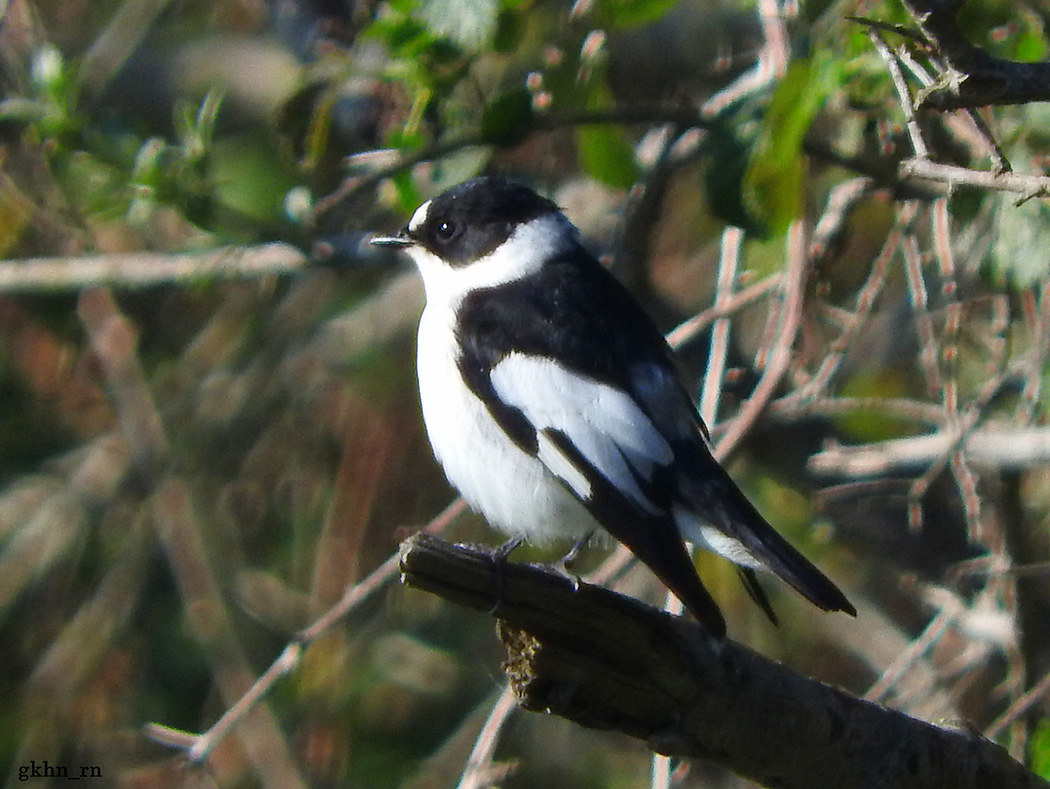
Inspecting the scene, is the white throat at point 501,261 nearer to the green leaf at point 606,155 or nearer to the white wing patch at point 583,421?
the green leaf at point 606,155

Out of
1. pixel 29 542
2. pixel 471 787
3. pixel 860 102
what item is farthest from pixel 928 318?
pixel 29 542

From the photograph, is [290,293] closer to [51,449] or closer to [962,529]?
[51,449]

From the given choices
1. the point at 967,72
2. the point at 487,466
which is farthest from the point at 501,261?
the point at 967,72

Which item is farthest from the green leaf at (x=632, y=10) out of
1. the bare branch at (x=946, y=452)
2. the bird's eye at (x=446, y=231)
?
the bare branch at (x=946, y=452)

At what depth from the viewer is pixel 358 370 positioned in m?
4.85

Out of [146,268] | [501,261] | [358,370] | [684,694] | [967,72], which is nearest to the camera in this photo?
[967,72]

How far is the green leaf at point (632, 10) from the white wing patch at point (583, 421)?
0.73 meters

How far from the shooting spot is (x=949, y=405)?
3.41m

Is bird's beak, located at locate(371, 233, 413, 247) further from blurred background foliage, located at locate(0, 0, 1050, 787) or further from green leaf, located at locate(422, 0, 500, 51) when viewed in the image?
green leaf, located at locate(422, 0, 500, 51)

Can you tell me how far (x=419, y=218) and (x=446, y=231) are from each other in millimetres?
75

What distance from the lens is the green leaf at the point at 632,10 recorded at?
9.30 feet

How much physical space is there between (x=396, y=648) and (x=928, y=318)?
2492 mm

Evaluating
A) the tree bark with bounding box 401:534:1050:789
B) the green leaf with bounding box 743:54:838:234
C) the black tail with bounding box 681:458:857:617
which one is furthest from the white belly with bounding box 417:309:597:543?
the green leaf with bounding box 743:54:838:234

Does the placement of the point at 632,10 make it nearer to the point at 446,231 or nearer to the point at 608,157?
the point at 608,157
